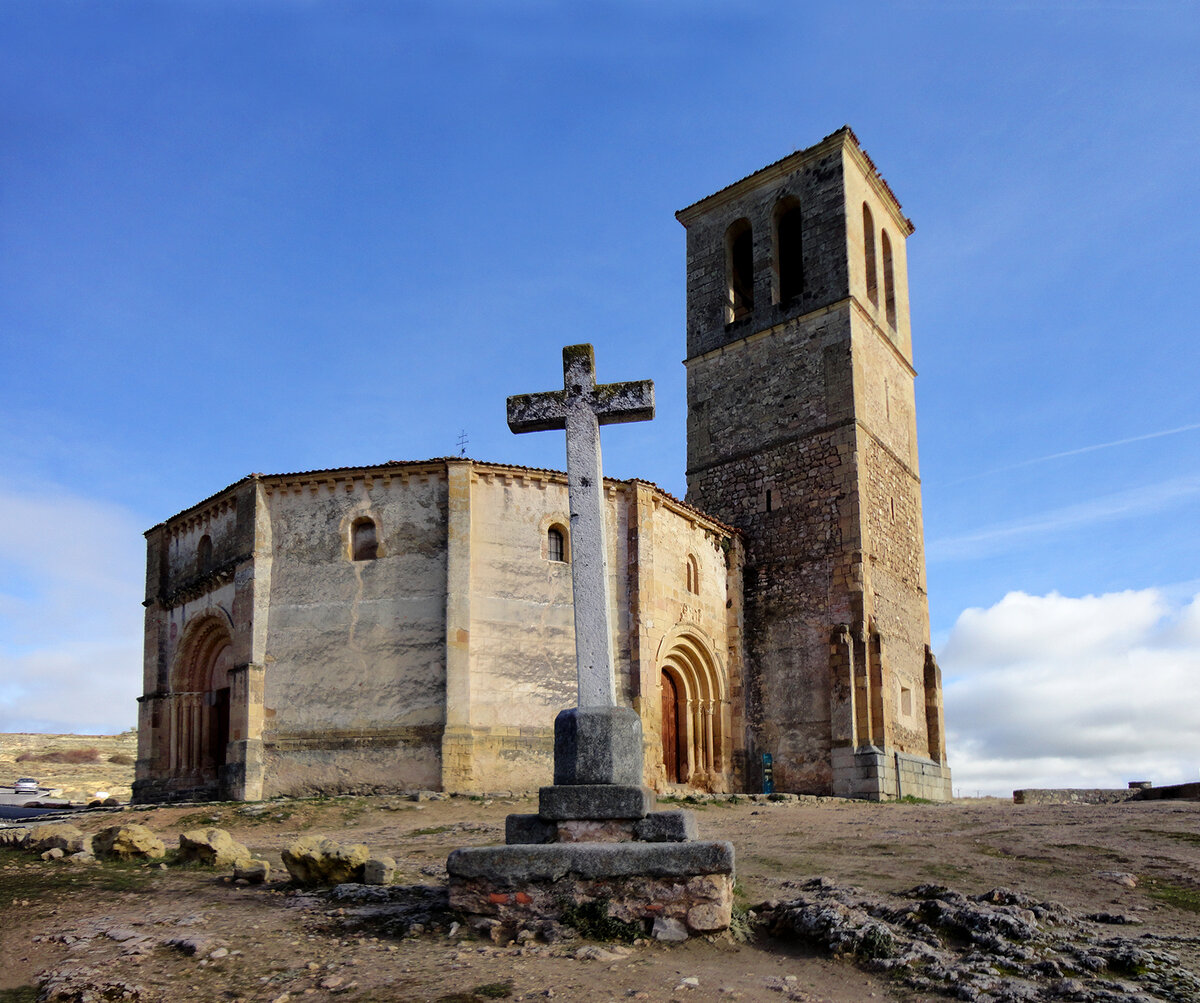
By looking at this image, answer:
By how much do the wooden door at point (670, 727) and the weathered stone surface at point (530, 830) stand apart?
49.4 feet

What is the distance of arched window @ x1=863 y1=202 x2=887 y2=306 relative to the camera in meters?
27.2

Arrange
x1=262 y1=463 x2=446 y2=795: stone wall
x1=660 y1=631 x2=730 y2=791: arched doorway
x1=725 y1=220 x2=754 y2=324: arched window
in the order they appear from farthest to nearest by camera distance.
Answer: x1=725 y1=220 x2=754 y2=324: arched window → x1=660 y1=631 x2=730 y2=791: arched doorway → x1=262 y1=463 x2=446 y2=795: stone wall

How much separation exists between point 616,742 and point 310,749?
13.6m

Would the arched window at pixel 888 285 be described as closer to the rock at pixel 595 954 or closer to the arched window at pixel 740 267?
the arched window at pixel 740 267

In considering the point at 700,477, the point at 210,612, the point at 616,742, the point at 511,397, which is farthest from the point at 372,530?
the point at 616,742

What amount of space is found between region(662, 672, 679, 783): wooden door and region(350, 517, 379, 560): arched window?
6.75 meters

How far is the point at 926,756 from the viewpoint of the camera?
24.8m

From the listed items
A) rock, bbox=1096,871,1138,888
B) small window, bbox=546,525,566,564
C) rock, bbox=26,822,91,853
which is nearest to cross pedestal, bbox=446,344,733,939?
rock, bbox=1096,871,1138,888

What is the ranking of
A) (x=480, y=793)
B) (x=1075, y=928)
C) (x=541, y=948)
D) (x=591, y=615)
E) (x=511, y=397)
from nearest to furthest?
(x=541, y=948), (x=1075, y=928), (x=591, y=615), (x=511, y=397), (x=480, y=793)

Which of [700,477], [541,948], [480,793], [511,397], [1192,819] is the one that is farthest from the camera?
[700,477]

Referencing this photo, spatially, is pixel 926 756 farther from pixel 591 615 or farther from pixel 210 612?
pixel 591 615

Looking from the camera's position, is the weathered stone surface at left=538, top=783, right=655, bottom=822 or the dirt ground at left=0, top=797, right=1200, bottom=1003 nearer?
the dirt ground at left=0, top=797, right=1200, bottom=1003

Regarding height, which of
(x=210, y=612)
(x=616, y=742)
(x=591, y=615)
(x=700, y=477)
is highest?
(x=700, y=477)

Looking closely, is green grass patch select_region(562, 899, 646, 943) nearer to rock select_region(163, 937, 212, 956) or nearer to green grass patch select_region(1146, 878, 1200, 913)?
→ rock select_region(163, 937, 212, 956)
